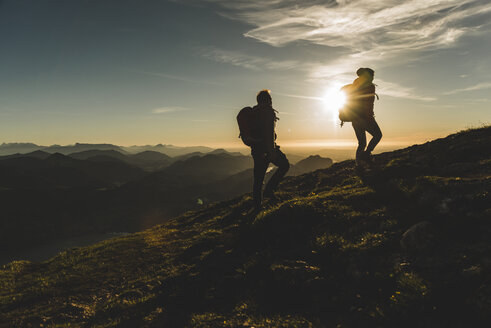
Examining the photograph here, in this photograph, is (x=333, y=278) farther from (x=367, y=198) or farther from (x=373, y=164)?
(x=373, y=164)

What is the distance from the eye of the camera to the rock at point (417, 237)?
5.66 meters

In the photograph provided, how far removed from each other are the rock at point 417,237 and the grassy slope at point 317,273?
0.14 m

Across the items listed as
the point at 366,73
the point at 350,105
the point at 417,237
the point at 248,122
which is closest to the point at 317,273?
the point at 417,237

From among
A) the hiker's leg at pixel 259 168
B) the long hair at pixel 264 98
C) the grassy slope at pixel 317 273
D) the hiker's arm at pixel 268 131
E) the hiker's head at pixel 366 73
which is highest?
the hiker's head at pixel 366 73

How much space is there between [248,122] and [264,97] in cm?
114

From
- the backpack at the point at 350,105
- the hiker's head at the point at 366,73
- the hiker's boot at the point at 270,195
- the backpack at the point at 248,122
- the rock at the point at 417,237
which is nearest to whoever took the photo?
the rock at the point at 417,237

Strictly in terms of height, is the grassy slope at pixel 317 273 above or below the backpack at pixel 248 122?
below

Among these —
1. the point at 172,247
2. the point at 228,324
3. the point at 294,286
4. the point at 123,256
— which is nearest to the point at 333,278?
the point at 294,286

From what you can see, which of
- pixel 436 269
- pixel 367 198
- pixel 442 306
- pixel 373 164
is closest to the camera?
pixel 442 306

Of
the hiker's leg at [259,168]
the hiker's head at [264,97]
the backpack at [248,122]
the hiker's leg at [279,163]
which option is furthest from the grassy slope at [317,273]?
the hiker's head at [264,97]

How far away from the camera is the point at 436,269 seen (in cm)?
497

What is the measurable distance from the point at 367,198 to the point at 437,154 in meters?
5.67

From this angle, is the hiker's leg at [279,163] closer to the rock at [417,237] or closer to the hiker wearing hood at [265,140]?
the hiker wearing hood at [265,140]

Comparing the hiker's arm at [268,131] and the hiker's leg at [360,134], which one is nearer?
the hiker's arm at [268,131]
